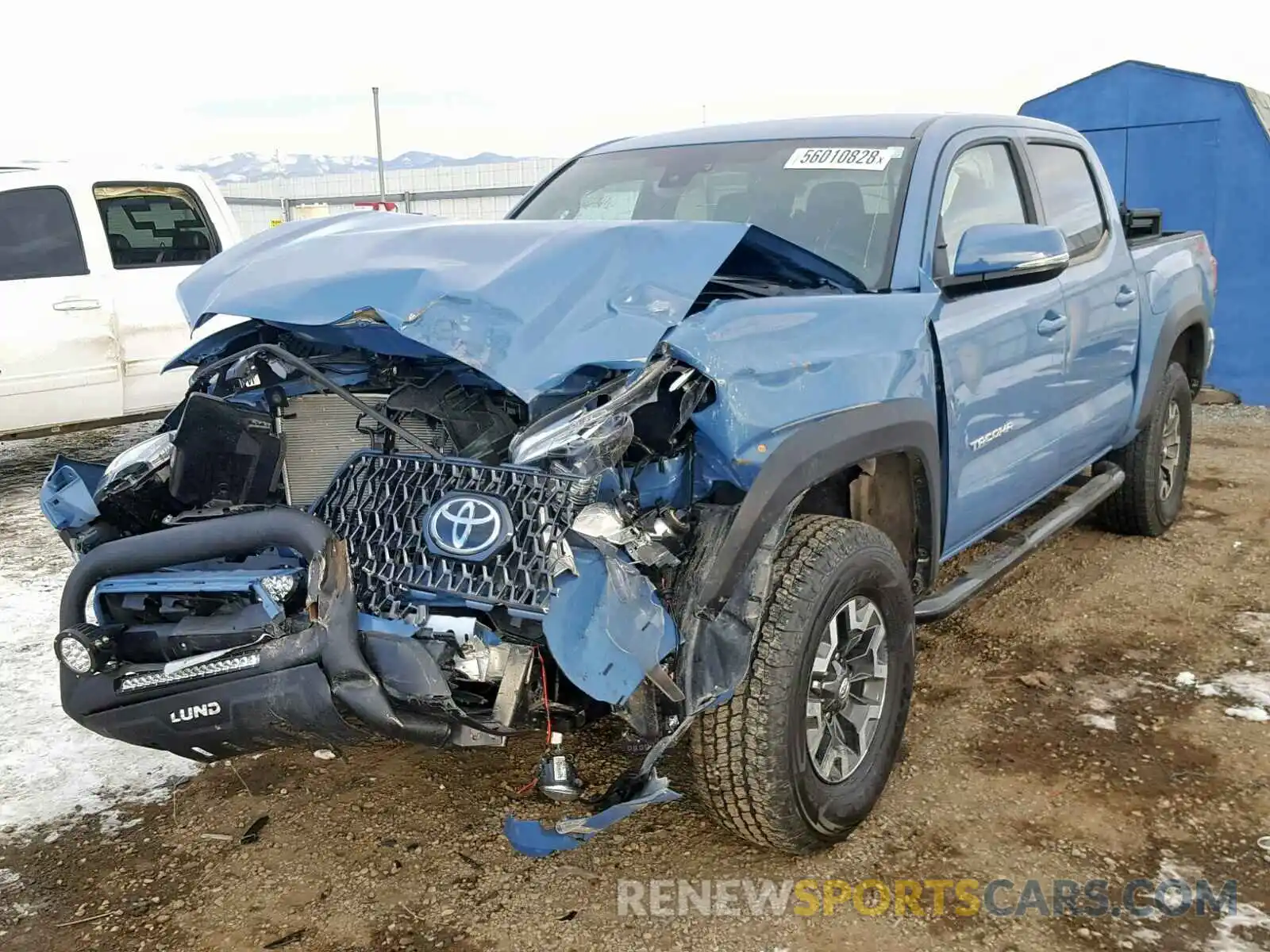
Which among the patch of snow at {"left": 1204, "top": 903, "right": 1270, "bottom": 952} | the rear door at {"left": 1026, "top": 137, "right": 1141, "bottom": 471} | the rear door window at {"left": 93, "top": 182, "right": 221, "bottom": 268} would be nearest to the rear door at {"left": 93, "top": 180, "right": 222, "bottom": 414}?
the rear door window at {"left": 93, "top": 182, "right": 221, "bottom": 268}

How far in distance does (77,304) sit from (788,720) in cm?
563

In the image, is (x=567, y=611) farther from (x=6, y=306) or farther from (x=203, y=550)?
(x=6, y=306)

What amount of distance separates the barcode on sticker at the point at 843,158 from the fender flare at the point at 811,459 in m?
0.90

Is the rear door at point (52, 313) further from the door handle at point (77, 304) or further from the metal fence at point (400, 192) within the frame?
the metal fence at point (400, 192)

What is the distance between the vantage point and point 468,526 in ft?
7.41

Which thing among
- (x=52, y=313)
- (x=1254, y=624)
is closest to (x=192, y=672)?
(x=1254, y=624)

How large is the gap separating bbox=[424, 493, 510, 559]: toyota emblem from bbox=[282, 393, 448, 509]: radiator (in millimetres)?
545

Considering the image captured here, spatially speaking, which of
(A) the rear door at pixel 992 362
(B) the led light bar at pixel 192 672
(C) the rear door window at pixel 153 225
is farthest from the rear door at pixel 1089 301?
(C) the rear door window at pixel 153 225

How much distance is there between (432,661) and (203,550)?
1.98 ft

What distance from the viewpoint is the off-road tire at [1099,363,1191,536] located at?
4812 mm

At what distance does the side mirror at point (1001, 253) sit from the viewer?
3.00m

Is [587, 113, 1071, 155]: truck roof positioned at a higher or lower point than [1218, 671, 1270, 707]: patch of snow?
higher

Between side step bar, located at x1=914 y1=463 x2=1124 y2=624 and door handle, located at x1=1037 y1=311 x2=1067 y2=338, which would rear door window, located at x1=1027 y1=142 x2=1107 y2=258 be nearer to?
door handle, located at x1=1037 y1=311 x2=1067 y2=338

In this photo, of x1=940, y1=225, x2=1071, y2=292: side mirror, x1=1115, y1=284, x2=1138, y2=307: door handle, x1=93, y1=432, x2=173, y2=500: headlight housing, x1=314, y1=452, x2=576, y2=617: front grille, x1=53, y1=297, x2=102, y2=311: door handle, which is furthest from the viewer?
x1=53, y1=297, x2=102, y2=311: door handle
